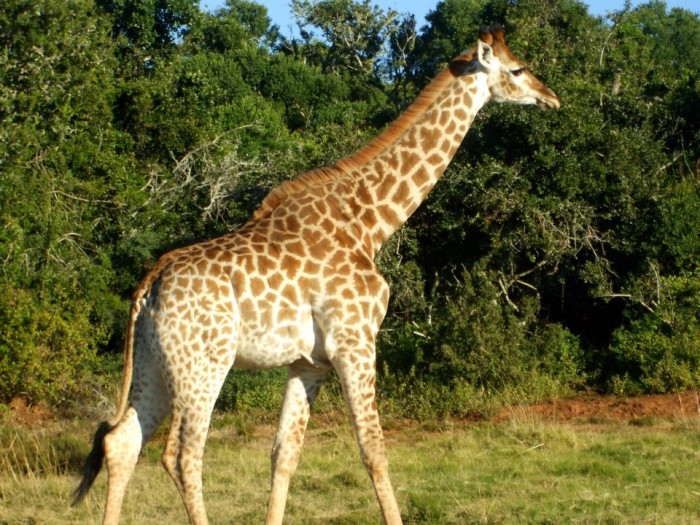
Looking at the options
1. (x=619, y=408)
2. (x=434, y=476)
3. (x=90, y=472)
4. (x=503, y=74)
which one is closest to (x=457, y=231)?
(x=619, y=408)

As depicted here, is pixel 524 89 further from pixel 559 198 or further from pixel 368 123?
pixel 368 123

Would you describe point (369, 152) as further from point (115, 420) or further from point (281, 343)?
point (115, 420)

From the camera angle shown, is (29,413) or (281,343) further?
(29,413)

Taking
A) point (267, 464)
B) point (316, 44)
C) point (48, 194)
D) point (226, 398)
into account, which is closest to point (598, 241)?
point (226, 398)

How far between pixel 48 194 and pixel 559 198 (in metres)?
6.54

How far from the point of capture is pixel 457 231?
1325cm

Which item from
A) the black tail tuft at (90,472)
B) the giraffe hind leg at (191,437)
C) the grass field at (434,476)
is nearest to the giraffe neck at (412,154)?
the giraffe hind leg at (191,437)

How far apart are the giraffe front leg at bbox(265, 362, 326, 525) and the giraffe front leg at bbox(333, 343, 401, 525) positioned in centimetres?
41

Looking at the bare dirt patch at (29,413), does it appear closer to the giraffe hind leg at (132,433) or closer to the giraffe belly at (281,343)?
the giraffe hind leg at (132,433)

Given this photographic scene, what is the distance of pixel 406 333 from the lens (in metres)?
13.1

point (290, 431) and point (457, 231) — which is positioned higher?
point (457, 231)

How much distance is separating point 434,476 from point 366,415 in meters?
2.34

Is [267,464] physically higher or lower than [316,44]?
lower

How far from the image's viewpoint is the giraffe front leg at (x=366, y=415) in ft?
20.9
